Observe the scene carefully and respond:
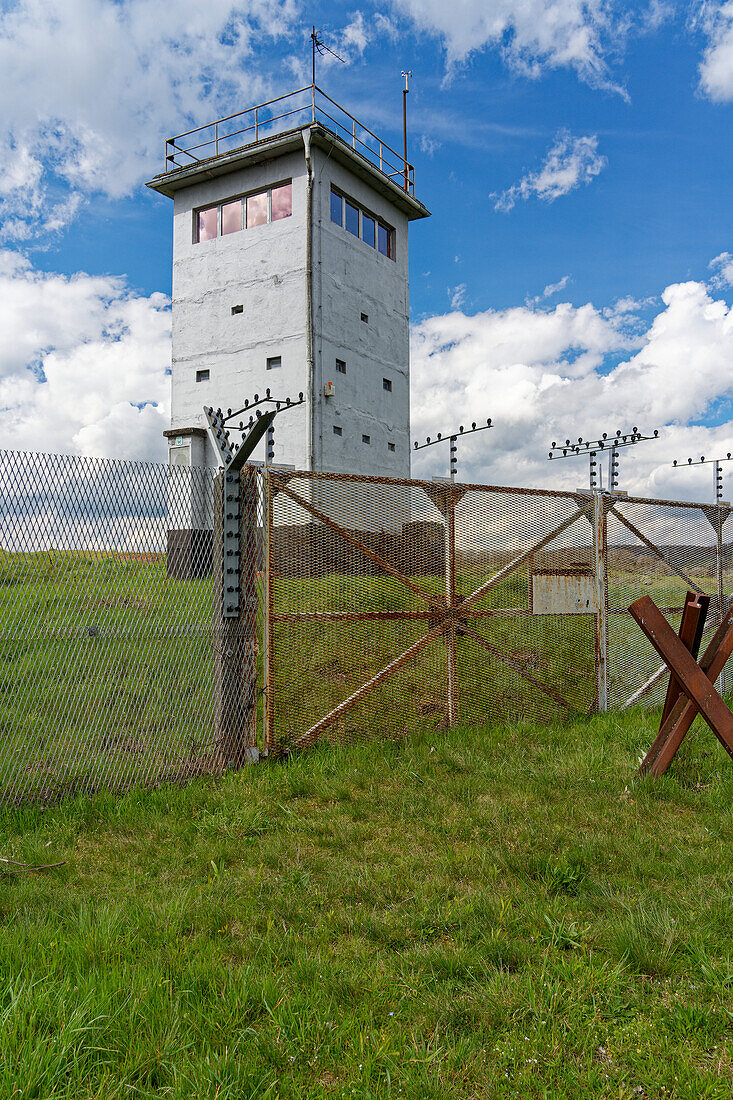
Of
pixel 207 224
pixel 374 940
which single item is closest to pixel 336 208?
pixel 207 224

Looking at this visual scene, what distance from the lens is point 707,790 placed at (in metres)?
5.37

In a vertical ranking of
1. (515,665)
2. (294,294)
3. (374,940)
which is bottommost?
(374,940)

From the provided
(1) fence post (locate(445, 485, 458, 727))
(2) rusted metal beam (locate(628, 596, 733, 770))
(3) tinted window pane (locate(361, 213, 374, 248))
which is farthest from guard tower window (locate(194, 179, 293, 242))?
(2) rusted metal beam (locate(628, 596, 733, 770))

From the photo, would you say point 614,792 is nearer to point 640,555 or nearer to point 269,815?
point 269,815

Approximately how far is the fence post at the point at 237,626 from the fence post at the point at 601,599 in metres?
4.18

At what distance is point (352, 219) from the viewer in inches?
998

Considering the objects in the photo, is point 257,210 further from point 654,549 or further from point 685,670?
point 685,670

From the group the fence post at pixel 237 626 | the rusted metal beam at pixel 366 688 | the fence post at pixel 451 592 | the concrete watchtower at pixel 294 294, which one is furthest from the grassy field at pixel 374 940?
the concrete watchtower at pixel 294 294

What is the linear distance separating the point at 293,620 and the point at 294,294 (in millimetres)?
19444

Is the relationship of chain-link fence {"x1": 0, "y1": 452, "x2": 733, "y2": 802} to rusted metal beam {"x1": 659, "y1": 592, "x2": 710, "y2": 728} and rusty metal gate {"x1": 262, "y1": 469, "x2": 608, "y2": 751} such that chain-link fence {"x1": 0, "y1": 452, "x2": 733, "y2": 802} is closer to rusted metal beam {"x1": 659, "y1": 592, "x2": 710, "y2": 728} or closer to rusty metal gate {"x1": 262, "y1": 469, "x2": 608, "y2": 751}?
rusty metal gate {"x1": 262, "y1": 469, "x2": 608, "y2": 751}

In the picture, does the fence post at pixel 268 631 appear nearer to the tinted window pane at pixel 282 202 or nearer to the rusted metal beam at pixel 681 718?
the rusted metal beam at pixel 681 718

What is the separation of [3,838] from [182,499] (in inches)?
112

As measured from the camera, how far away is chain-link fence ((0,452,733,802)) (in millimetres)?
5160

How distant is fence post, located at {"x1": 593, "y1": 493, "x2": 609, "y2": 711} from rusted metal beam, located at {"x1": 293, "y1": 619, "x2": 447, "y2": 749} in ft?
7.46
